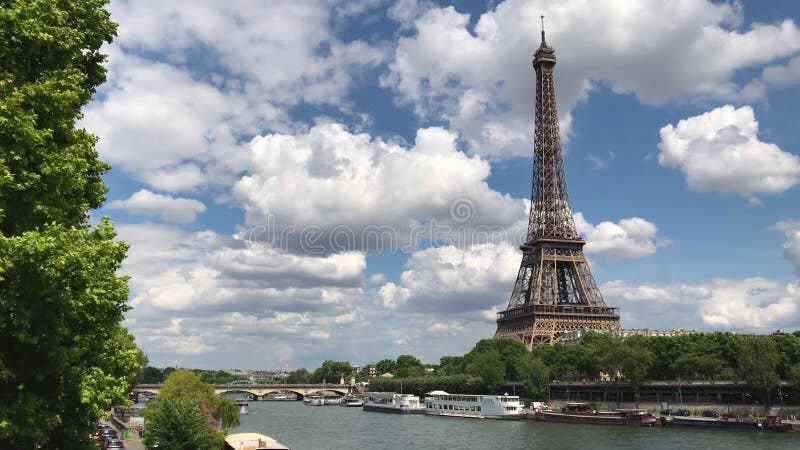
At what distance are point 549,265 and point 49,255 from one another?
5301 inches

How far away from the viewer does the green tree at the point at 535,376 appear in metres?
116

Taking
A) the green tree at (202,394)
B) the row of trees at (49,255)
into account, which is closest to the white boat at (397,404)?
the green tree at (202,394)

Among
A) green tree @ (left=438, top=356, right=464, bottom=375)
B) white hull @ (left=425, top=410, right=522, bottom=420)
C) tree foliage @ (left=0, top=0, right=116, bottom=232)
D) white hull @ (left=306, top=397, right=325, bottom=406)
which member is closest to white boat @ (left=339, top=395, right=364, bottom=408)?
white hull @ (left=306, top=397, right=325, bottom=406)

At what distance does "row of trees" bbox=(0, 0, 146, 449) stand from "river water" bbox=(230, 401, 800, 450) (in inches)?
2067

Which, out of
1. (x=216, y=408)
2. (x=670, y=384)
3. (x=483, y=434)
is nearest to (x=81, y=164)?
(x=216, y=408)

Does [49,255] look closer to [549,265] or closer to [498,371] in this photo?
[498,371]

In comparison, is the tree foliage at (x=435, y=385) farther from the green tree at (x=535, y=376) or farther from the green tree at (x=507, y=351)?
the green tree at (x=535, y=376)

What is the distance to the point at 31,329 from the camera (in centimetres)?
1389

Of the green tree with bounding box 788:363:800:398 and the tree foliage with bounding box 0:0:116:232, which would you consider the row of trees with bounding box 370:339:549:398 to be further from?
the tree foliage with bounding box 0:0:116:232

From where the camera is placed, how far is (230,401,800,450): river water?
62500 mm

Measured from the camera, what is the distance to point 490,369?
126625 mm

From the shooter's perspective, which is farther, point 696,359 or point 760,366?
point 696,359

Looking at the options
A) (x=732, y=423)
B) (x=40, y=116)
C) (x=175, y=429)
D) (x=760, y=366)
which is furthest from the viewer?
(x=760, y=366)

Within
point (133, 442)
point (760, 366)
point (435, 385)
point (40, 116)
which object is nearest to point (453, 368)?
point (435, 385)
